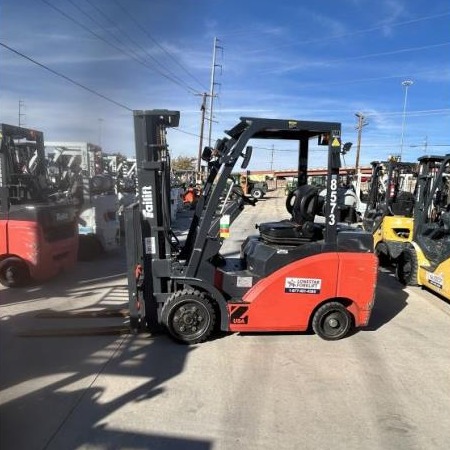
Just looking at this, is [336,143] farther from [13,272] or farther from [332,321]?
[13,272]

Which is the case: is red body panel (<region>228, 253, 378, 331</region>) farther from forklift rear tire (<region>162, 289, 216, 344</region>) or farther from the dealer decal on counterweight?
forklift rear tire (<region>162, 289, 216, 344</region>)

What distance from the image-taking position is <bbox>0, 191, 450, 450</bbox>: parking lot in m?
3.18

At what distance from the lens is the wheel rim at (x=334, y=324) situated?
16.2 ft

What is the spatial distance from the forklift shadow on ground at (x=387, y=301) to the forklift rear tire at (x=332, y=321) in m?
0.67

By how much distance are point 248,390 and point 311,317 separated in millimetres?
1440

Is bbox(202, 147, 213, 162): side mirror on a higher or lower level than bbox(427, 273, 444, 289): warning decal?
higher

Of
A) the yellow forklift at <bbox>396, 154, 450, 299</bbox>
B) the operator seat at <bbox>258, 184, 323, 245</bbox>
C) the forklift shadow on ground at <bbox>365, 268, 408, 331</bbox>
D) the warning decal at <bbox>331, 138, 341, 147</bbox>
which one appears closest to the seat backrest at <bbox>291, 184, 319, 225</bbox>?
the operator seat at <bbox>258, 184, 323, 245</bbox>

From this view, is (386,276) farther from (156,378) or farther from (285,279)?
(156,378)

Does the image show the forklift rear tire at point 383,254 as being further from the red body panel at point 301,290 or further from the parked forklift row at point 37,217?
the parked forklift row at point 37,217

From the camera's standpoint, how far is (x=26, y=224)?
262 inches

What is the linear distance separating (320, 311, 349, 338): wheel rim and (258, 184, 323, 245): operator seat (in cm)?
87

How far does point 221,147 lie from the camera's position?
4777 mm

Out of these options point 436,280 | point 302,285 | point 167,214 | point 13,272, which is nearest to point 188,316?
point 167,214

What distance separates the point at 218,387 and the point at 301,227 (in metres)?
2.02
